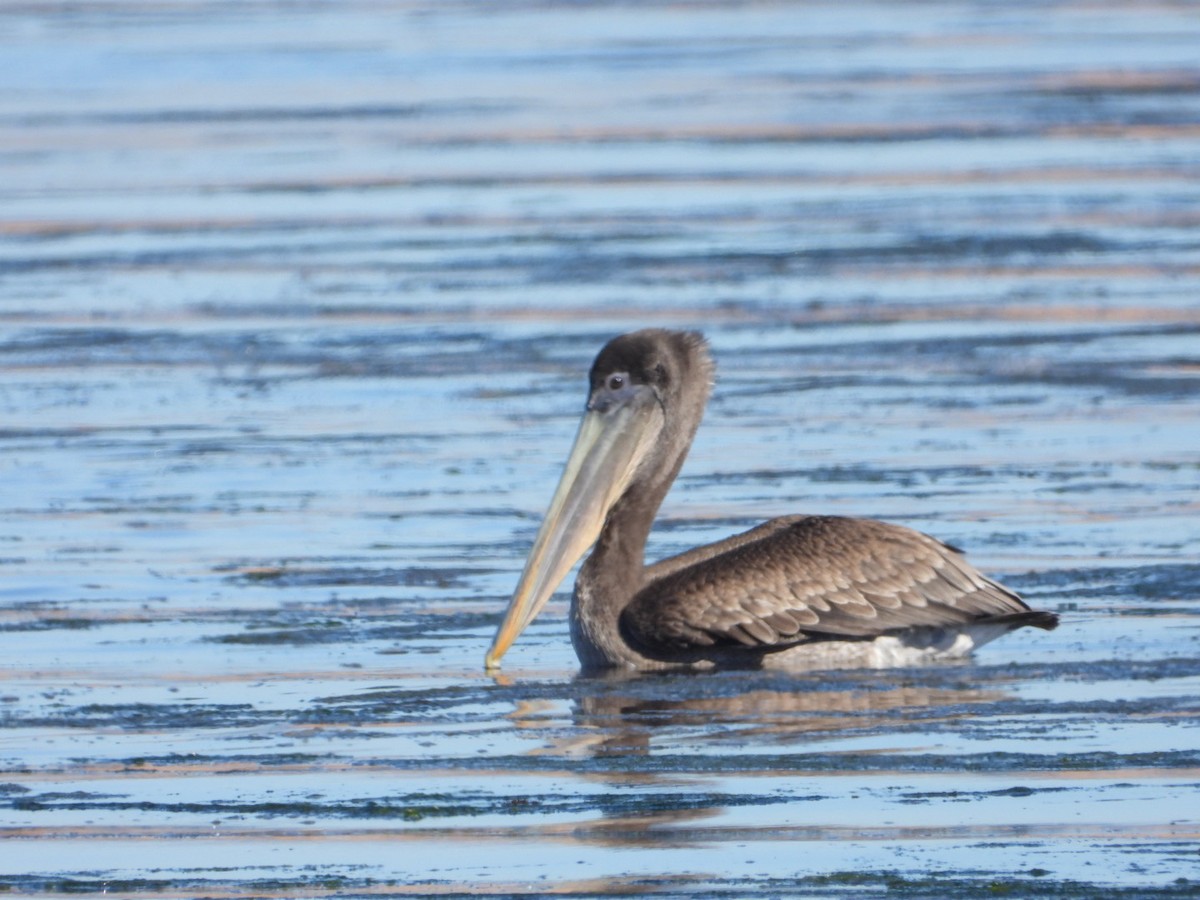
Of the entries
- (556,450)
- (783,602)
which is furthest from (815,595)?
(556,450)

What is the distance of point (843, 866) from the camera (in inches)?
256

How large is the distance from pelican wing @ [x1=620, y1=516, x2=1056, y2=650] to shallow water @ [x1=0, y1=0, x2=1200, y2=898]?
17 cm

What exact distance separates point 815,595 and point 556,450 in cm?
322

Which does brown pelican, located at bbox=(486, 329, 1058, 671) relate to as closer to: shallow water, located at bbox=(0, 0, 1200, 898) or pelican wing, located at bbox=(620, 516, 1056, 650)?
pelican wing, located at bbox=(620, 516, 1056, 650)

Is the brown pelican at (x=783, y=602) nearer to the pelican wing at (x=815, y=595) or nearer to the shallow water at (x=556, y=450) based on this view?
the pelican wing at (x=815, y=595)

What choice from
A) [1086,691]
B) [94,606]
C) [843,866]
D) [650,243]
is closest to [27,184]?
[650,243]

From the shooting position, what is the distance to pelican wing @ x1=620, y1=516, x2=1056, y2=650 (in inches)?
349

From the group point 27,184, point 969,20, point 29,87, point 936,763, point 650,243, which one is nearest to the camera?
point 936,763

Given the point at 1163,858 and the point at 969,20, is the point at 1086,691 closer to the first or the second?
the point at 1163,858

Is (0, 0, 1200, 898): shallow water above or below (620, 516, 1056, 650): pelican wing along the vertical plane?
below

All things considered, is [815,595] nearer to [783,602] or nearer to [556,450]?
[783,602]

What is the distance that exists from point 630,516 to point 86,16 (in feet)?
77.8

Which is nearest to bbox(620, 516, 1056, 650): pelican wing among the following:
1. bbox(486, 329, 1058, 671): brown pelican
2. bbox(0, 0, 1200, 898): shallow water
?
bbox(486, 329, 1058, 671): brown pelican

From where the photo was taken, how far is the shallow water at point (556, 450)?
23.0ft
